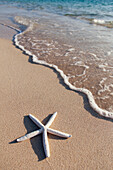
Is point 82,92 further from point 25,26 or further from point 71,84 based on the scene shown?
point 25,26

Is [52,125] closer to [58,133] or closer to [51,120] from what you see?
[51,120]

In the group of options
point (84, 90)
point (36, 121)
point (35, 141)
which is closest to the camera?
point (35, 141)

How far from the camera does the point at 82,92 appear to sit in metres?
4.05

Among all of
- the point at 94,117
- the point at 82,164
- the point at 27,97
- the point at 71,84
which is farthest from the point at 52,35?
the point at 82,164

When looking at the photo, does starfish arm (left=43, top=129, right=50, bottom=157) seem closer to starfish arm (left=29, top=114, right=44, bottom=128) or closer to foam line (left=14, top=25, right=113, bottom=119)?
starfish arm (left=29, top=114, right=44, bottom=128)

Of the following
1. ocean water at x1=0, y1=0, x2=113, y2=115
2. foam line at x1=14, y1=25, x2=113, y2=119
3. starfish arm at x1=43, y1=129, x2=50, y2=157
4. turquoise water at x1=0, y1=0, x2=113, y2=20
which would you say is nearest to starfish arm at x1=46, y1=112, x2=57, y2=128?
starfish arm at x1=43, y1=129, x2=50, y2=157

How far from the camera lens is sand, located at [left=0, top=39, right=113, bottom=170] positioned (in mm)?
2492

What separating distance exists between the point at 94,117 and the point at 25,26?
908 centimetres

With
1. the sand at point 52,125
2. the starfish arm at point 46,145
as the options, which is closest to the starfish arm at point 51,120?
the sand at point 52,125

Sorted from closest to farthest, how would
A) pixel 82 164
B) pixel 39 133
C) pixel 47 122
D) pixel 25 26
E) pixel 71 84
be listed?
pixel 82 164 < pixel 39 133 < pixel 47 122 < pixel 71 84 < pixel 25 26

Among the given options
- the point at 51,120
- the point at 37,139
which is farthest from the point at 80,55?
the point at 37,139

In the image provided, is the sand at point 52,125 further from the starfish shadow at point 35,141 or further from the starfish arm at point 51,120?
the starfish arm at point 51,120

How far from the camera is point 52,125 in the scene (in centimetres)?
310

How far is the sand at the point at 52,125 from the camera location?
2.49 m
